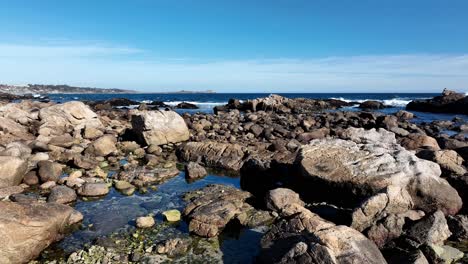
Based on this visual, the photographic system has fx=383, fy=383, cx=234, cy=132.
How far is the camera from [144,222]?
10836mm

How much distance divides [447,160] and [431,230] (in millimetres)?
5654

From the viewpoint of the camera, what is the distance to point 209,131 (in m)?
29.5

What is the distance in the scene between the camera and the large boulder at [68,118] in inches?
1003

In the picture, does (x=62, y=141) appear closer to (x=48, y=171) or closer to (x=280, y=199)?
(x=48, y=171)

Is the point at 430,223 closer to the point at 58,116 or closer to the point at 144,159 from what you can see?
the point at 144,159

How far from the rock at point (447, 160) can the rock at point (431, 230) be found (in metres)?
4.32

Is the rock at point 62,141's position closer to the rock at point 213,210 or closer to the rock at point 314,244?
the rock at point 213,210

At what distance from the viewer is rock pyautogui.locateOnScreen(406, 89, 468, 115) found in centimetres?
5875

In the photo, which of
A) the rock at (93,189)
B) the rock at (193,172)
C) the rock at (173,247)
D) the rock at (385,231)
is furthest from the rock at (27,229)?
the rock at (385,231)

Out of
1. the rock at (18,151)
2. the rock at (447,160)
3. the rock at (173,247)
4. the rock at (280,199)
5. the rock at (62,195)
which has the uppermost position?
the rock at (447,160)

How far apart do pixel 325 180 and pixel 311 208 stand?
3.40ft

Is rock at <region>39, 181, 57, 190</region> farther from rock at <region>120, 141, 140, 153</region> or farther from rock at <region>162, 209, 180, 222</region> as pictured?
rock at <region>120, 141, 140, 153</region>

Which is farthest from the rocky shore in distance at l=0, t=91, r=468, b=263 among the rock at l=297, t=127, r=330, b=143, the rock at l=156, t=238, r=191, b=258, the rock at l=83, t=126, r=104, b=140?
the rock at l=297, t=127, r=330, b=143

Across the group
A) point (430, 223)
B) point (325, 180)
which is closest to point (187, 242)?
point (325, 180)
